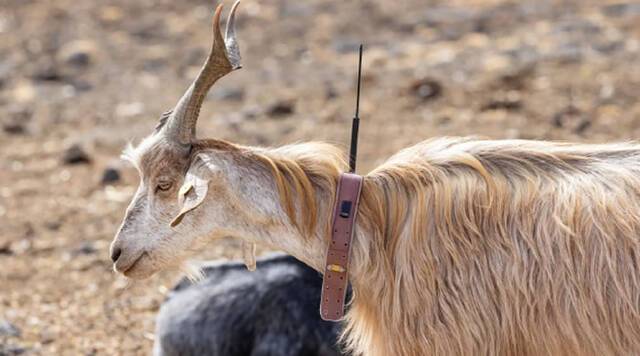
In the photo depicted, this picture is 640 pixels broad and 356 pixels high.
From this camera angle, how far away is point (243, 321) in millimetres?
5840

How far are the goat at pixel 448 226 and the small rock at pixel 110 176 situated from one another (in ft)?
15.9

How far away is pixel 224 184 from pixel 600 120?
18.8 ft

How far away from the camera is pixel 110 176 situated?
383 inches

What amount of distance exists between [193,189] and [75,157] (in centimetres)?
590

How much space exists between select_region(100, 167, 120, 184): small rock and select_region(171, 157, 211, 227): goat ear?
5076 millimetres

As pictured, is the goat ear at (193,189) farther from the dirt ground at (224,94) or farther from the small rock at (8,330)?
the small rock at (8,330)

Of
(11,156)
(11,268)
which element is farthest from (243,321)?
(11,156)

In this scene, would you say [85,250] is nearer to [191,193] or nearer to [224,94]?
[191,193]

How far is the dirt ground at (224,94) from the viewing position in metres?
7.73

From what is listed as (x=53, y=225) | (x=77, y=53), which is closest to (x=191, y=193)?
(x=53, y=225)

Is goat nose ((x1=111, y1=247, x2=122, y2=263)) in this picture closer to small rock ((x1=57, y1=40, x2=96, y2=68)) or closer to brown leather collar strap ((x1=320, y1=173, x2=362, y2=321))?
brown leather collar strap ((x1=320, y1=173, x2=362, y2=321))

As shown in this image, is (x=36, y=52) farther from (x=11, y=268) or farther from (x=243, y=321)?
(x=243, y=321)

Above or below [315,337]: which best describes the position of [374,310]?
above

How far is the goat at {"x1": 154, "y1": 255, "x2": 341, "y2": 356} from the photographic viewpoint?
5.77 m
